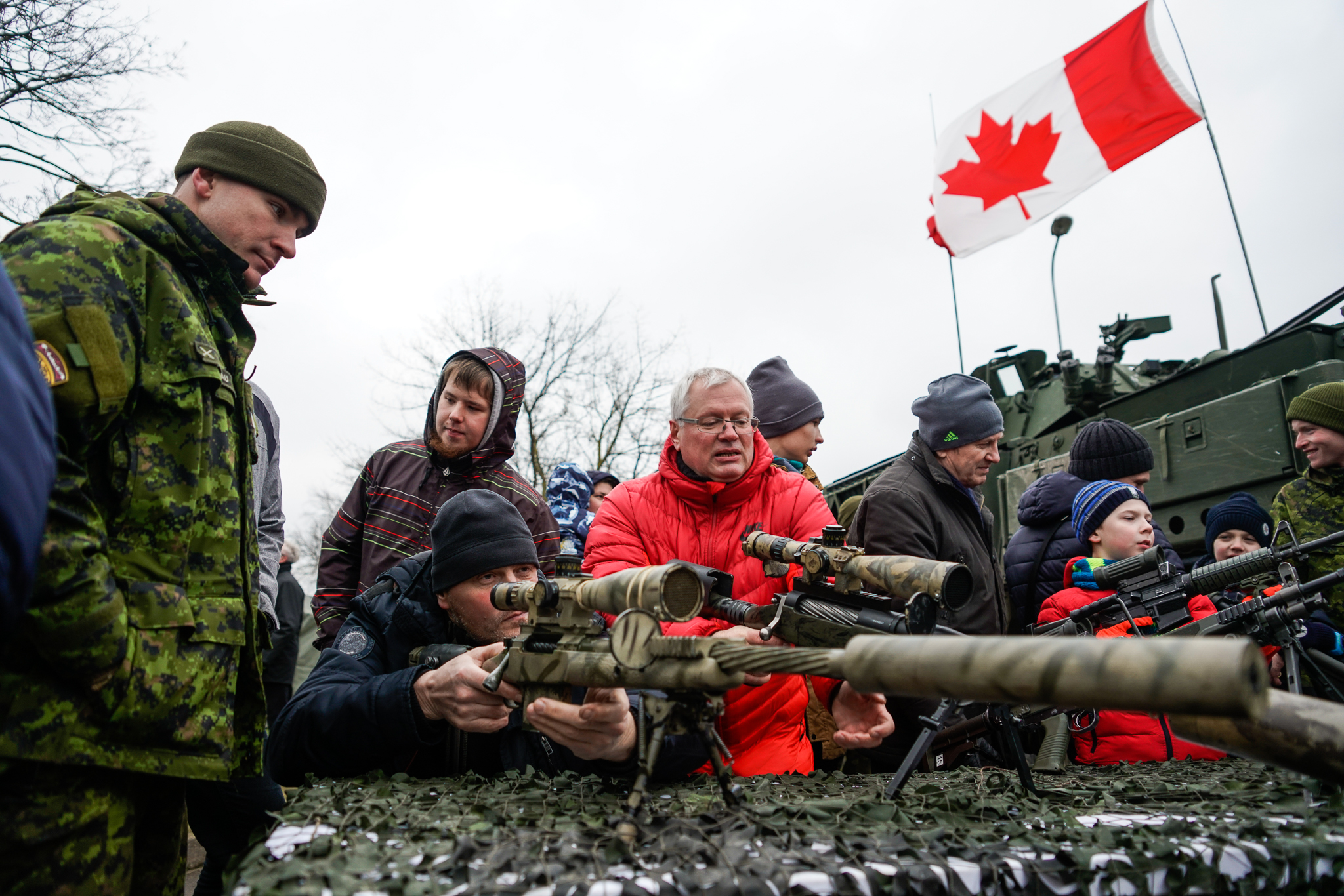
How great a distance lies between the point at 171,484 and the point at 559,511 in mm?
4557

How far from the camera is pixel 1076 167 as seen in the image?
34.4 ft

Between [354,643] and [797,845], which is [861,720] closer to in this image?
[797,845]

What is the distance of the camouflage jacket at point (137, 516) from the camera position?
1.61 meters

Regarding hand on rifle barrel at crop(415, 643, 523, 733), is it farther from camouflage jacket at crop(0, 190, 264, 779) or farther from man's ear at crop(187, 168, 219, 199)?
man's ear at crop(187, 168, 219, 199)

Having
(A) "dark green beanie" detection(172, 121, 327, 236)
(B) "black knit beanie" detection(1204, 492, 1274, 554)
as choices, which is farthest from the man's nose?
(B) "black knit beanie" detection(1204, 492, 1274, 554)

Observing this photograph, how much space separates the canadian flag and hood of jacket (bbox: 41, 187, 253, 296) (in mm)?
10487

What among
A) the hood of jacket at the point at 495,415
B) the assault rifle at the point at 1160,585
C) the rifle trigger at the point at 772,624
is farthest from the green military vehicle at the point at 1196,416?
the rifle trigger at the point at 772,624

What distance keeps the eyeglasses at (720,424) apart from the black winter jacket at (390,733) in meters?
1.25

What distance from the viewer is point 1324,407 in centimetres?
466

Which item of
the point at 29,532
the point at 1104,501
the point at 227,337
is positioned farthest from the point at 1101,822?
the point at 1104,501

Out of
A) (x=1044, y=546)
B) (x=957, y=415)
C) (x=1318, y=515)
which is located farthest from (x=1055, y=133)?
(x=957, y=415)

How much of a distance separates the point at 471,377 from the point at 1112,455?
386 centimetres

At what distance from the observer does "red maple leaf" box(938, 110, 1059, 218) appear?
35.3 ft

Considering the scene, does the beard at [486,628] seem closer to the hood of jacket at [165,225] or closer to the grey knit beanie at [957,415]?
the hood of jacket at [165,225]
